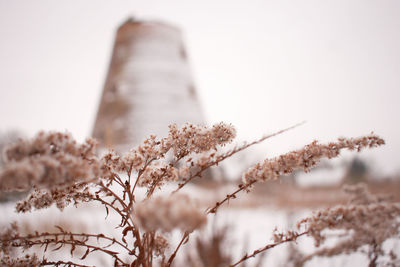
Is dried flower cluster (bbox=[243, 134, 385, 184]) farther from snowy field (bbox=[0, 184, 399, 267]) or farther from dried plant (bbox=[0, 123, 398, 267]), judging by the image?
snowy field (bbox=[0, 184, 399, 267])

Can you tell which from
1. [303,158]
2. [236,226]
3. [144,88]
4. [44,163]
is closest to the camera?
[44,163]

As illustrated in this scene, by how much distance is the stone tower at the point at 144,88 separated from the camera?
5.23 metres

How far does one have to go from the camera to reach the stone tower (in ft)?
17.1

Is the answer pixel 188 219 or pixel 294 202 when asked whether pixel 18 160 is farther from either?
pixel 294 202

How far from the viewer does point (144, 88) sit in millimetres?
5496

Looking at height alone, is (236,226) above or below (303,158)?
above

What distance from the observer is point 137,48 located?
608cm

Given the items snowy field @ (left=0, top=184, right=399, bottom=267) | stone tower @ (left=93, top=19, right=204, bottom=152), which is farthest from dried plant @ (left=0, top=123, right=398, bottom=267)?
stone tower @ (left=93, top=19, right=204, bottom=152)

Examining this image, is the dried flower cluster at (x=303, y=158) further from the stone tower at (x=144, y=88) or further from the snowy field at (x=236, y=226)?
the stone tower at (x=144, y=88)

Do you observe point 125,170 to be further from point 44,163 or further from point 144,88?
point 144,88

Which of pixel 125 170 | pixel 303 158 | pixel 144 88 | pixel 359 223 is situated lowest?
pixel 359 223

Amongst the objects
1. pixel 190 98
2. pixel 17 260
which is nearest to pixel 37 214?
pixel 17 260

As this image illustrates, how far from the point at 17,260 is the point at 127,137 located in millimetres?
4729


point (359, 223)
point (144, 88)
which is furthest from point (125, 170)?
point (144, 88)
